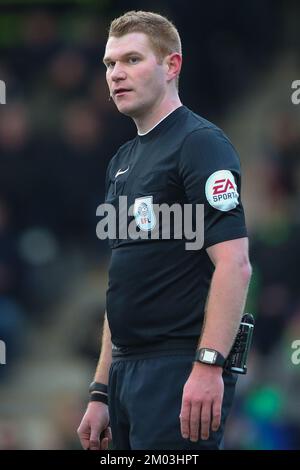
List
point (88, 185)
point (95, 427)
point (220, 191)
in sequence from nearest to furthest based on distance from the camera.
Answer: point (220, 191)
point (95, 427)
point (88, 185)

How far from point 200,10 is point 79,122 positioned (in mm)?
1597

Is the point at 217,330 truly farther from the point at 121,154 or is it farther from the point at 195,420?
the point at 121,154

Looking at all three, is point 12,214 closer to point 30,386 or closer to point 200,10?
point 30,386

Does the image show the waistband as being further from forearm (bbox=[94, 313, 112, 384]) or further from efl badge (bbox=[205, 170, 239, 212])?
efl badge (bbox=[205, 170, 239, 212])

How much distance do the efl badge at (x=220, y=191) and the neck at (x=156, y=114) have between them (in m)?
0.42

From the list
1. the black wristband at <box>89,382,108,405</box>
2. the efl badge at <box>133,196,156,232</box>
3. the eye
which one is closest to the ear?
the eye

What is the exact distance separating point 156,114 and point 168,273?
2.01 ft

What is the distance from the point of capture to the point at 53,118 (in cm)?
1183

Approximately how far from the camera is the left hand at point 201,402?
3.90 m

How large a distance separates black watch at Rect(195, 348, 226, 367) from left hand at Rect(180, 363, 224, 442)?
0.5 inches

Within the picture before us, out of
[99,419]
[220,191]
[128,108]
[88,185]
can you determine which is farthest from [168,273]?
[88,185]

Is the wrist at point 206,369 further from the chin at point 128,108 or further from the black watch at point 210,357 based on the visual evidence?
the chin at point 128,108

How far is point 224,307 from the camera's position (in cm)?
399

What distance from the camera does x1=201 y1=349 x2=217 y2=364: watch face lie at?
3934 mm
